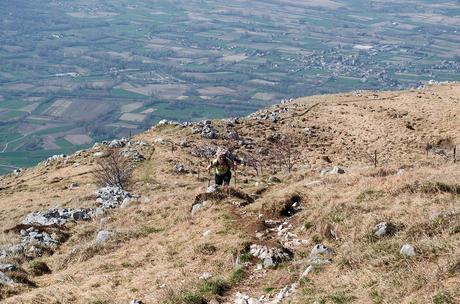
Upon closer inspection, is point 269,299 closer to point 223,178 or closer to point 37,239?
point 223,178

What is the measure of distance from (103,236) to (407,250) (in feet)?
40.2

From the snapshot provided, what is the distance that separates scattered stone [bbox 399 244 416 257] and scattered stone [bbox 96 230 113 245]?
38.3ft

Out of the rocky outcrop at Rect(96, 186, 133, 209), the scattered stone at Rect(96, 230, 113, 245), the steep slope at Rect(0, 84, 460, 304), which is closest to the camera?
the steep slope at Rect(0, 84, 460, 304)

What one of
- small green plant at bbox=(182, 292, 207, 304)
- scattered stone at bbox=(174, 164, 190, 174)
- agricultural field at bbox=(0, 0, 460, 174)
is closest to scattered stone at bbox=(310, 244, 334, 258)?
small green plant at bbox=(182, 292, 207, 304)

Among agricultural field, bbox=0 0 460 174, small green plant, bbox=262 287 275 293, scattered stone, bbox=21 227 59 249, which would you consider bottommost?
agricultural field, bbox=0 0 460 174

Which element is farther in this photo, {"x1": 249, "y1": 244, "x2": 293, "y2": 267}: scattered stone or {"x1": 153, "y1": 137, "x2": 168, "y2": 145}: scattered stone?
{"x1": 153, "y1": 137, "x2": 168, "y2": 145}: scattered stone

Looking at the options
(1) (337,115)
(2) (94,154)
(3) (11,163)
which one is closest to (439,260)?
(2) (94,154)

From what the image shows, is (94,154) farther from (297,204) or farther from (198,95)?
(198,95)

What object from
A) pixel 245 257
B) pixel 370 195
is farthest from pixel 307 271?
pixel 370 195

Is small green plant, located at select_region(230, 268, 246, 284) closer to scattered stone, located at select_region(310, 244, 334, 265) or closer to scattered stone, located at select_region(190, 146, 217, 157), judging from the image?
scattered stone, located at select_region(310, 244, 334, 265)

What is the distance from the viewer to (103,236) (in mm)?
20656

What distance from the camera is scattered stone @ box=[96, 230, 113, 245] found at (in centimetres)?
2023

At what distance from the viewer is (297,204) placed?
19766 millimetres

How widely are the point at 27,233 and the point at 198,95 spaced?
13084 centimetres
